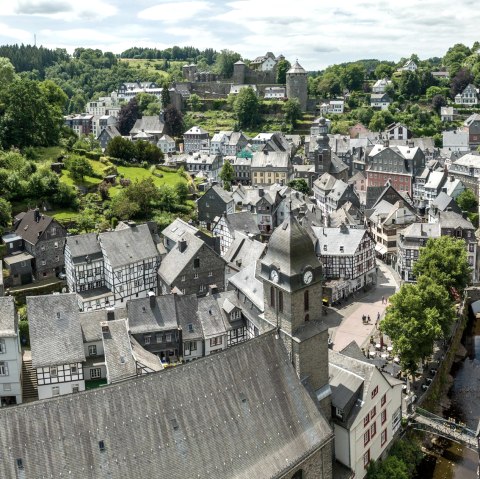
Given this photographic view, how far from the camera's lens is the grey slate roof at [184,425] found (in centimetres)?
2442

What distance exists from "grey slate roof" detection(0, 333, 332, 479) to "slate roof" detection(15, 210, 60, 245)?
132 feet

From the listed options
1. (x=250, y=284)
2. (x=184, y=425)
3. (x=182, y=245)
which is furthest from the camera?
(x=182, y=245)

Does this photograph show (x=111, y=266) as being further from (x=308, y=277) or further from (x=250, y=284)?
(x=308, y=277)

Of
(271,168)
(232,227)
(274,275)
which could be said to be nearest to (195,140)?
(271,168)

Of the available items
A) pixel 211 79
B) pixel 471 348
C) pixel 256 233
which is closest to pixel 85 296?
pixel 256 233

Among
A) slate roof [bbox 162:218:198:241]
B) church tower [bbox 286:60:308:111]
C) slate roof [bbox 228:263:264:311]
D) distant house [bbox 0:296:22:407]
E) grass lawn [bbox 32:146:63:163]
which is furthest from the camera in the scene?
church tower [bbox 286:60:308:111]

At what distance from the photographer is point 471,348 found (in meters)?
61.3

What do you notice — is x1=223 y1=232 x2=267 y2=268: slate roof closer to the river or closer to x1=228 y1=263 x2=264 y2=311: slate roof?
x1=228 y1=263 x2=264 y2=311: slate roof

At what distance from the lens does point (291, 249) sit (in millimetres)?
31156

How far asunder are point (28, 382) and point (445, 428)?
31721mm

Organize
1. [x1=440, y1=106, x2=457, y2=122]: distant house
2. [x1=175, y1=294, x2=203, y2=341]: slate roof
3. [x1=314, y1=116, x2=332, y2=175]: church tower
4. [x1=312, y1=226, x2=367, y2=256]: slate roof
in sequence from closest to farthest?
[x1=175, y1=294, x2=203, y2=341]: slate roof < [x1=312, y1=226, x2=367, y2=256]: slate roof < [x1=314, y1=116, x2=332, y2=175]: church tower < [x1=440, y1=106, x2=457, y2=122]: distant house

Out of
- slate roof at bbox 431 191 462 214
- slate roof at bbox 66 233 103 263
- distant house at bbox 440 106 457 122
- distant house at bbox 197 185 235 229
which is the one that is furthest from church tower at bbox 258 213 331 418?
distant house at bbox 440 106 457 122

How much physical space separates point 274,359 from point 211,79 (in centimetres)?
16448

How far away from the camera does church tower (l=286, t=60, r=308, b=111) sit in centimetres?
15800
